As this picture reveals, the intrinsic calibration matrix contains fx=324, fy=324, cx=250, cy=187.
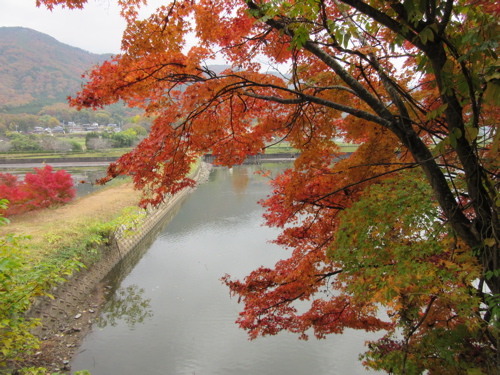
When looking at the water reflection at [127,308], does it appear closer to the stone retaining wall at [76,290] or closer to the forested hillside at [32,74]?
the stone retaining wall at [76,290]

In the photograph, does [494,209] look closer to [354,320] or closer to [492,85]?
[492,85]

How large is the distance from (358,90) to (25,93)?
9296 cm

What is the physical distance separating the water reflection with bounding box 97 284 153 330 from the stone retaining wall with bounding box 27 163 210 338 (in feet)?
1.96

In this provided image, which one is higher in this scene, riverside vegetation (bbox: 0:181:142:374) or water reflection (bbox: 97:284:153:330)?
riverside vegetation (bbox: 0:181:142:374)

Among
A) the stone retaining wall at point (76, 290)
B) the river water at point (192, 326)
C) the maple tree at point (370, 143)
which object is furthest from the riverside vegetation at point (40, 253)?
the maple tree at point (370, 143)

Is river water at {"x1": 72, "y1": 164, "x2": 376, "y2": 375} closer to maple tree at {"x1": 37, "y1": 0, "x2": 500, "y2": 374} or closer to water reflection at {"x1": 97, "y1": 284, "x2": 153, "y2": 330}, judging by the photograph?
water reflection at {"x1": 97, "y1": 284, "x2": 153, "y2": 330}

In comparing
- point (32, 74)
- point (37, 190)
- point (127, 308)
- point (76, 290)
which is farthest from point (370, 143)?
point (32, 74)

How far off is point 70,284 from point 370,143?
727 cm

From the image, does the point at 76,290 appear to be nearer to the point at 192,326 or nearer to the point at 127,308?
the point at 127,308

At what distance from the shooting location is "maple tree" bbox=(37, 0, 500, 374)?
1952mm

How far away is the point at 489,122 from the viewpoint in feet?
5.59

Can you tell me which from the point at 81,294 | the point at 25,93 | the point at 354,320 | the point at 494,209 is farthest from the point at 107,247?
the point at 25,93

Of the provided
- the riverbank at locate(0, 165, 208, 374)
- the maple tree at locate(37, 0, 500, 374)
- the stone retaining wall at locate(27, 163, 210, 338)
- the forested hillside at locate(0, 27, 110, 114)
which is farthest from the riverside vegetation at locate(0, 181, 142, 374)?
the forested hillside at locate(0, 27, 110, 114)

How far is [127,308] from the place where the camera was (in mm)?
7828
